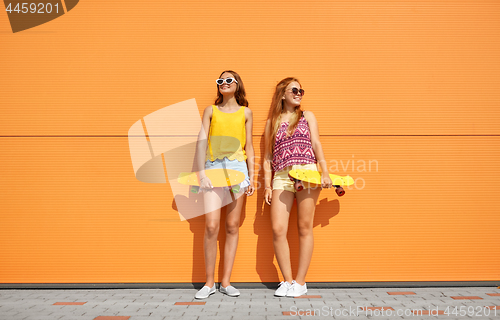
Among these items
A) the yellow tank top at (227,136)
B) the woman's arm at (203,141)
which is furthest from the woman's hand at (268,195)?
the woman's arm at (203,141)

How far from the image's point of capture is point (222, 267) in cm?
318

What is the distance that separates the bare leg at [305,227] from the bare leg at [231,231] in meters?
0.55

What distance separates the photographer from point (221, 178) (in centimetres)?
294

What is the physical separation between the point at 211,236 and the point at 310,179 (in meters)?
1.03

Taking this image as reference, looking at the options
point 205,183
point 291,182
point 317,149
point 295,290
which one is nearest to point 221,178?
point 205,183

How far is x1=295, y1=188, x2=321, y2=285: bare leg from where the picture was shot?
9.68 ft

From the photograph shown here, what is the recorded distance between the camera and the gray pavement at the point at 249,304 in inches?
93.3

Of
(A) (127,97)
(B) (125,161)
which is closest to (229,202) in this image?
(B) (125,161)

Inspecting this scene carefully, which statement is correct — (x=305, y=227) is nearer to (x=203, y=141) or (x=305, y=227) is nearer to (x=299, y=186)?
(x=299, y=186)

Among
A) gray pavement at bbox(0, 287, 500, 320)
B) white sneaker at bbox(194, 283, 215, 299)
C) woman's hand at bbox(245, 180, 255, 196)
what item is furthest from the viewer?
woman's hand at bbox(245, 180, 255, 196)

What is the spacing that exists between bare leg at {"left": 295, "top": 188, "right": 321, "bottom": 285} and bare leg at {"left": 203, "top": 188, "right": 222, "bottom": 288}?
765 millimetres

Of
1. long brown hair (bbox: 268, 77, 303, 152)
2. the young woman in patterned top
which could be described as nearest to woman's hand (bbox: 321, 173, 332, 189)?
the young woman in patterned top

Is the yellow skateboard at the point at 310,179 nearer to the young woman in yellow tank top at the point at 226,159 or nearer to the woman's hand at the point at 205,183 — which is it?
the young woman in yellow tank top at the point at 226,159

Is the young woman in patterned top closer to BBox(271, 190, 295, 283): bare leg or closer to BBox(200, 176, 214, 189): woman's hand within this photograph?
BBox(271, 190, 295, 283): bare leg
